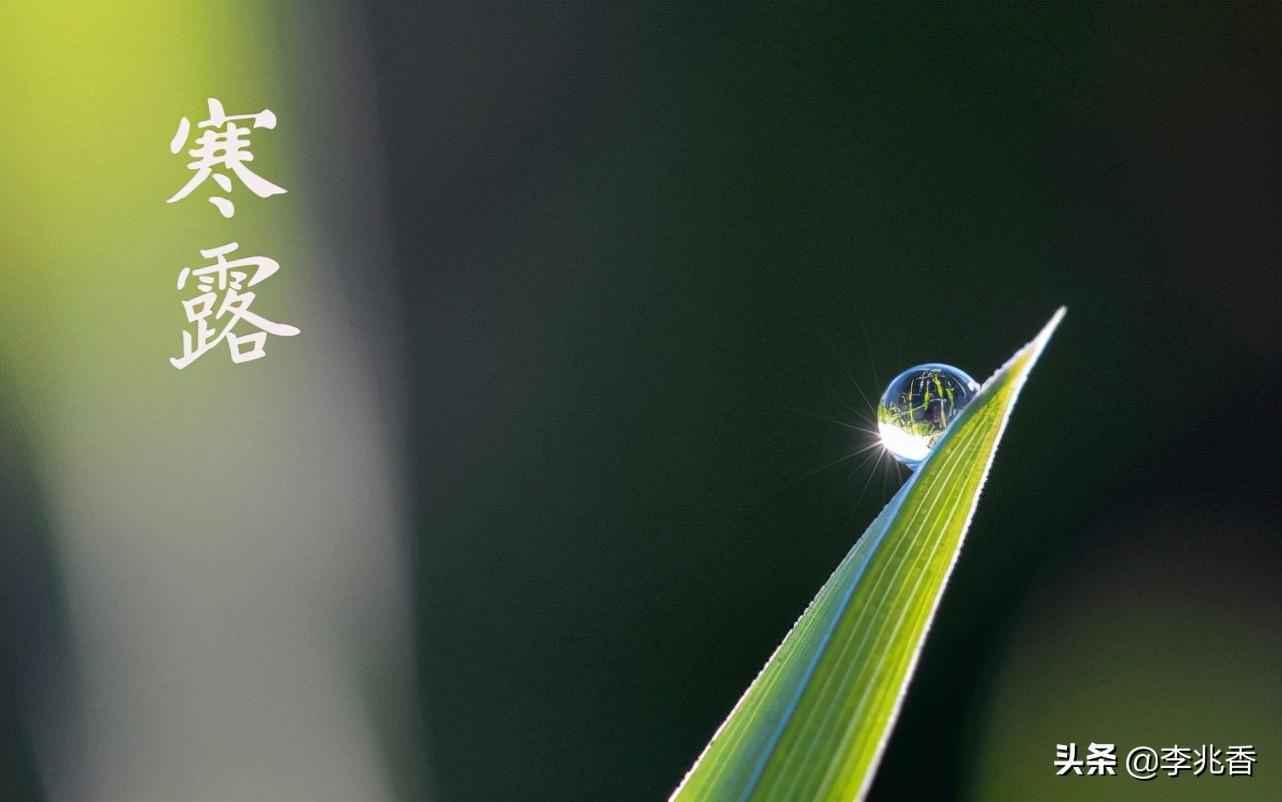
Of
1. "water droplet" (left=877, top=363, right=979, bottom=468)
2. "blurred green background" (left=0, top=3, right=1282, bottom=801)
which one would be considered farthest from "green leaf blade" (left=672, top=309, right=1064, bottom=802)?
"blurred green background" (left=0, top=3, right=1282, bottom=801)

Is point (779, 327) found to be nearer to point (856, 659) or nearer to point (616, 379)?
point (616, 379)

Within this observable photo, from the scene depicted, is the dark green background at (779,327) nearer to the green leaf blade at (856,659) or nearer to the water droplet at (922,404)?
the water droplet at (922,404)

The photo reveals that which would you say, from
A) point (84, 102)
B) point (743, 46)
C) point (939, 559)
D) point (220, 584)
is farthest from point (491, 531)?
point (939, 559)

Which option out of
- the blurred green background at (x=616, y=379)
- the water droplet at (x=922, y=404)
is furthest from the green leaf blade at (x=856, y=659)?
the blurred green background at (x=616, y=379)

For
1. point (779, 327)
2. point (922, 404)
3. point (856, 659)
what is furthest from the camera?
point (779, 327)

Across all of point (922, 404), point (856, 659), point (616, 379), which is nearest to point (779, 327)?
point (616, 379)

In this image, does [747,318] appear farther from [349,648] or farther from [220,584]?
[220,584]

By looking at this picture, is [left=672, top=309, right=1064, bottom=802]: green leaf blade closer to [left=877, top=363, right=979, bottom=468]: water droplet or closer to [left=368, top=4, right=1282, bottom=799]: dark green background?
[left=877, top=363, right=979, bottom=468]: water droplet
